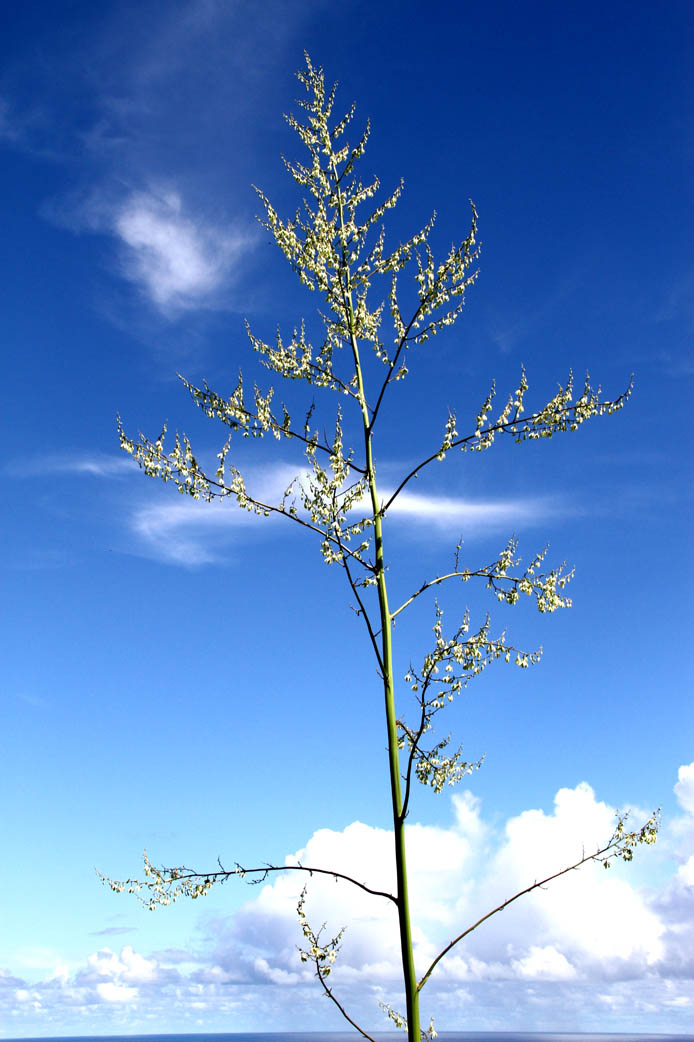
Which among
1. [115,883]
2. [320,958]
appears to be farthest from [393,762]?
[115,883]

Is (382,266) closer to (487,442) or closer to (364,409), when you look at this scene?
(364,409)

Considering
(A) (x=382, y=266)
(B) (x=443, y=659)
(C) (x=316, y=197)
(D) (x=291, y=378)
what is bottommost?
(B) (x=443, y=659)

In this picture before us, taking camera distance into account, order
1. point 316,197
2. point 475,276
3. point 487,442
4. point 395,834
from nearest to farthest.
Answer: point 395,834 < point 487,442 < point 475,276 < point 316,197

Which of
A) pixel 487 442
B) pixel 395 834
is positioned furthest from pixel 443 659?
pixel 487 442

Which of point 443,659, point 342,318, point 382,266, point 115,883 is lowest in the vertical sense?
point 115,883

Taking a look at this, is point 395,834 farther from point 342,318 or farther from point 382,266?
point 382,266

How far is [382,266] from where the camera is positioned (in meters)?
8.38

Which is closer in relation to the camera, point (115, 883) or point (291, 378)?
point (115, 883)

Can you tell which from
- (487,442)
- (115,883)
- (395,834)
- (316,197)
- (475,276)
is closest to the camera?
(395,834)

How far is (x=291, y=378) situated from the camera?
809 cm

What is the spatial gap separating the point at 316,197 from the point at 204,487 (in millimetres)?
3627

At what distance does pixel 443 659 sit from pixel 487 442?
6.73ft

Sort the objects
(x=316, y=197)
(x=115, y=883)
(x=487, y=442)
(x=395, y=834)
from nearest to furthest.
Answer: (x=395, y=834), (x=115, y=883), (x=487, y=442), (x=316, y=197)

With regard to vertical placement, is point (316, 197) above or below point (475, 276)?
above
